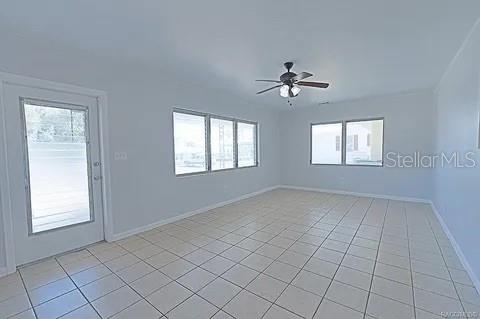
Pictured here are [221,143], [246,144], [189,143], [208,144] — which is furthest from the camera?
[246,144]

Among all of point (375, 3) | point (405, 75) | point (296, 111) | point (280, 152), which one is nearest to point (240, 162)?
point (280, 152)

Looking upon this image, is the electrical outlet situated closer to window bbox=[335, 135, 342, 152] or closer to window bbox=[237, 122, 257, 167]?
window bbox=[237, 122, 257, 167]

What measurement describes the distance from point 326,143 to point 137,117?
16.4ft

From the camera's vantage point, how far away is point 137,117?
11.2ft

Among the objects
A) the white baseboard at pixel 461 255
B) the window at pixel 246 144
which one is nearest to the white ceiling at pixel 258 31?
the window at pixel 246 144

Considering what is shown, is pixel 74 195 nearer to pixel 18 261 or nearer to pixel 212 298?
pixel 18 261

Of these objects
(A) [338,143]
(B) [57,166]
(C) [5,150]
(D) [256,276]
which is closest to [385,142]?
(A) [338,143]

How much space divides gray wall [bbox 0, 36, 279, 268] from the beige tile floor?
0.50m

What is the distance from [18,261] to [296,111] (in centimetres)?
654

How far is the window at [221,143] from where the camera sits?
4.87 meters

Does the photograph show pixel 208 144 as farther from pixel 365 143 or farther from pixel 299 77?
pixel 365 143

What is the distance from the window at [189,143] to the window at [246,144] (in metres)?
1.25

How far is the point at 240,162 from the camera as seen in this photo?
5668 mm

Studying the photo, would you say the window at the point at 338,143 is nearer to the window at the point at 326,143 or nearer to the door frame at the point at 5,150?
the window at the point at 326,143
